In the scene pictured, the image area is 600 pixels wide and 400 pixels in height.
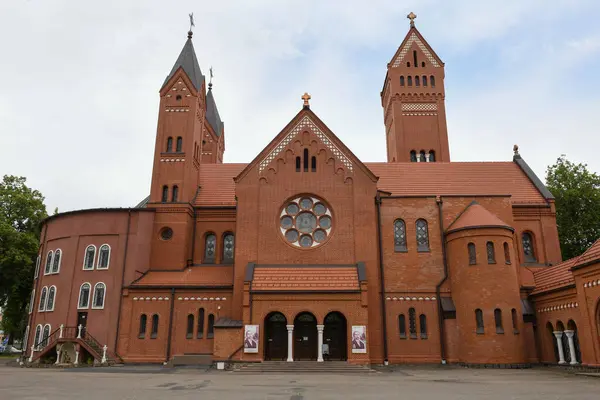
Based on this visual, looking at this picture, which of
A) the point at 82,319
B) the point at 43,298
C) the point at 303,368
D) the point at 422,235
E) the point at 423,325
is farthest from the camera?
the point at 43,298

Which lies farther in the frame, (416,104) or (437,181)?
(416,104)

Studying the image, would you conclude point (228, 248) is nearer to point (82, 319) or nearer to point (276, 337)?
point (276, 337)

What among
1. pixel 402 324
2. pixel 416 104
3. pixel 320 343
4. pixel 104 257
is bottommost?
pixel 320 343

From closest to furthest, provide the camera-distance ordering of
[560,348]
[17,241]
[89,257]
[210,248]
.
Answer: [560,348] < [89,257] < [210,248] < [17,241]

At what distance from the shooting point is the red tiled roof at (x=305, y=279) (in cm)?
2931

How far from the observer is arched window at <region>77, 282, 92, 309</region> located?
33688 millimetres

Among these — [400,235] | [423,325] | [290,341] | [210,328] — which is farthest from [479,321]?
[210,328]

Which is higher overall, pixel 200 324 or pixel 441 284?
pixel 441 284

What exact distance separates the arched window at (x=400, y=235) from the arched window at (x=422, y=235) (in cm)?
94

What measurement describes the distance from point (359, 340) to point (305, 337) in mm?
4006

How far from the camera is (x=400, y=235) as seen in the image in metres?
33.8

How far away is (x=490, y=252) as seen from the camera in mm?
30938

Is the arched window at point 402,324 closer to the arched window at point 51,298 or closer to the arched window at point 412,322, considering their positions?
the arched window at point 412,322

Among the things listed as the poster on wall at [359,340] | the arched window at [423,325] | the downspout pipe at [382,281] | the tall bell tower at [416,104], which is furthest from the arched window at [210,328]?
the tall bell tower at [416,104]
